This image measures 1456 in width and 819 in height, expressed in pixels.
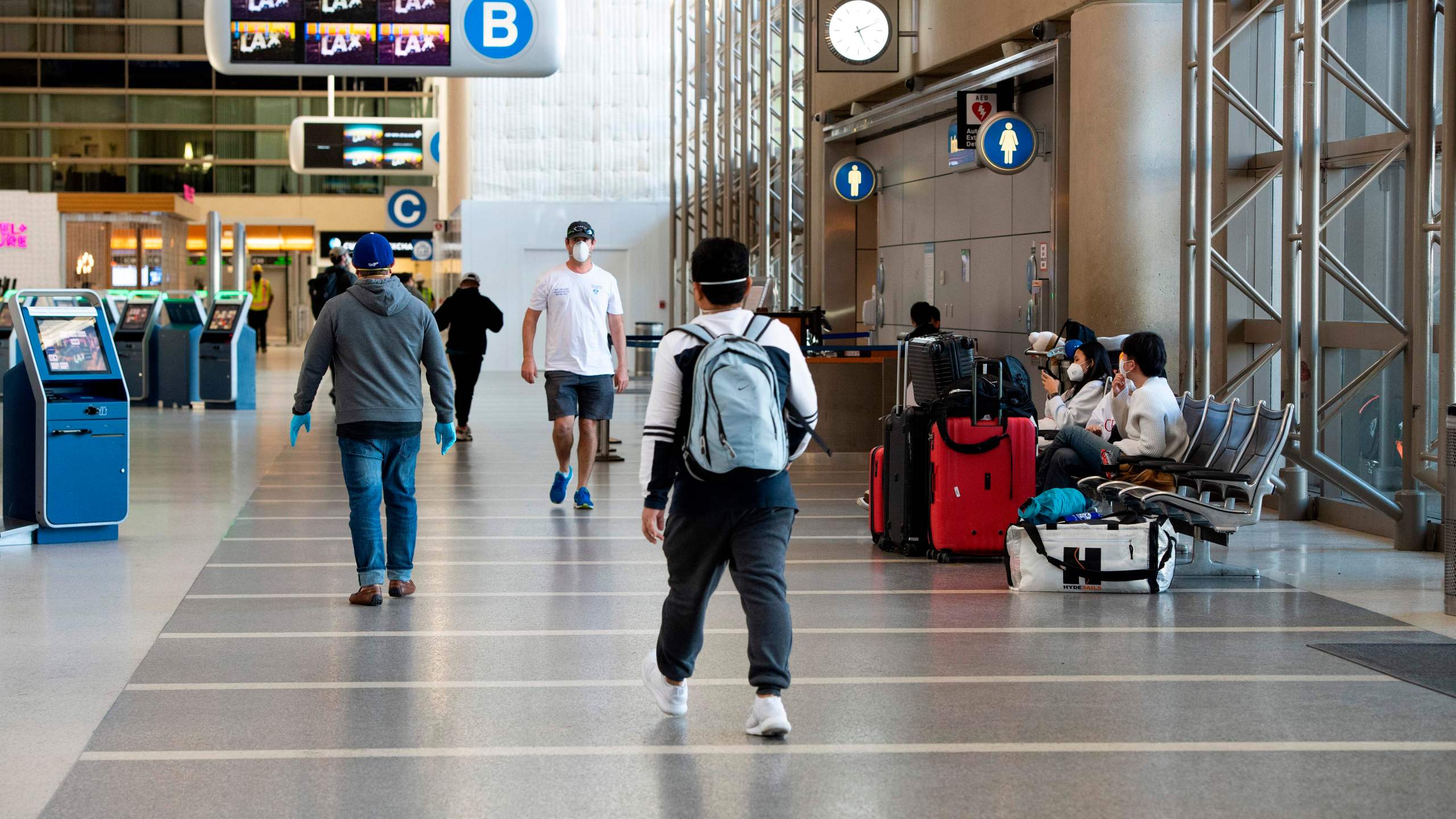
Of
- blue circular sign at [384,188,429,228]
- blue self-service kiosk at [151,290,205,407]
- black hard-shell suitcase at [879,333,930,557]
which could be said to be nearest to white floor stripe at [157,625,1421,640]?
black hard-shell suitcase at [879,333,930,557]

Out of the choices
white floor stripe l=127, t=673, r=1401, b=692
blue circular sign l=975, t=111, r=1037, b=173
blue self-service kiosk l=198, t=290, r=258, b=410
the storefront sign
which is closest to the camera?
white floor stripe l=127, t=673, r=1401, b=692

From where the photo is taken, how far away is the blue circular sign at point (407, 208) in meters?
30.2

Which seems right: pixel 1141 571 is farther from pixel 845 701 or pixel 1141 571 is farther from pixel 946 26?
pixel 946 26

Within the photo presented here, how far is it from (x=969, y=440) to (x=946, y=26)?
748 cm

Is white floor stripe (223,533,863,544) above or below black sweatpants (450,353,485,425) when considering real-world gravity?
below

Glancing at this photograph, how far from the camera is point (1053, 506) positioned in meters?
7.30

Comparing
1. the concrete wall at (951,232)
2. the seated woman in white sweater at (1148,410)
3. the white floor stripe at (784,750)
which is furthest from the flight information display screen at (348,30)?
the white floor stripe at (784,750)

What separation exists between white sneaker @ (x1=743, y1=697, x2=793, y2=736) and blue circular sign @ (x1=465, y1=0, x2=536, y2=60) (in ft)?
30.3

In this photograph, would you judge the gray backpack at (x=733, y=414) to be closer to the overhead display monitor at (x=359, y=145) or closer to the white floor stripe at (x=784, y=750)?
the white floor stripe at (x=784, y=750)

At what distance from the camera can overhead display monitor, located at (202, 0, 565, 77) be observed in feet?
42.0

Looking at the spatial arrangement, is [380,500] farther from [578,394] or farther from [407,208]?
[407,208]

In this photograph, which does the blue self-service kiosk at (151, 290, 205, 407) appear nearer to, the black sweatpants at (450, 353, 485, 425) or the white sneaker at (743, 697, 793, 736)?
the black sweatpants at (450, 353, 485, 425)

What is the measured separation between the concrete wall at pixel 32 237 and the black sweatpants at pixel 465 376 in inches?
943

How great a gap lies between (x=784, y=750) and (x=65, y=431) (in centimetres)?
529
